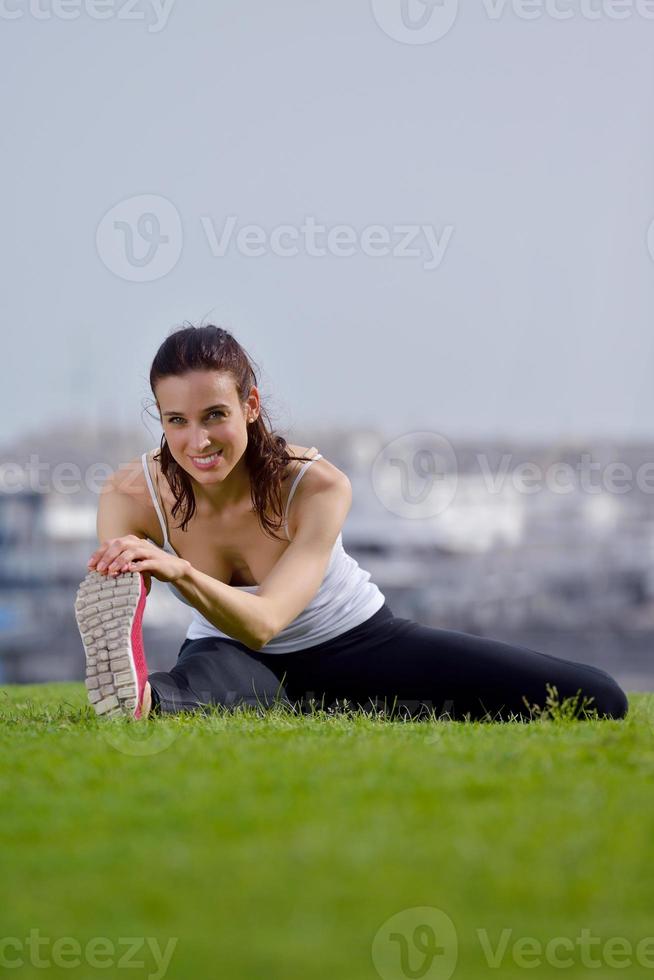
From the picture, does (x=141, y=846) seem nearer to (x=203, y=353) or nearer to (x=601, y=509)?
(x=203, y=353)

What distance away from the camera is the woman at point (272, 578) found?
191 inches

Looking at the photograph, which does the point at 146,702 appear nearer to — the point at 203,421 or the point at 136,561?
the point at 136,561

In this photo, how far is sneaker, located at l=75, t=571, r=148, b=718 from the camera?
438cm

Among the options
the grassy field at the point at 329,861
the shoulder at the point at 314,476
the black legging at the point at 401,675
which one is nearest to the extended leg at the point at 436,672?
the black legging at the point at 401,675

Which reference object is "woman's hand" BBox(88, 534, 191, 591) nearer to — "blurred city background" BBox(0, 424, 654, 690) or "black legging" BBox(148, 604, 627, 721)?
"black legging" BBox(148, 604, 627, 721)

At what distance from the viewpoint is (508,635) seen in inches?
2630

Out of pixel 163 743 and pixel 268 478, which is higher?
pixel 268 478

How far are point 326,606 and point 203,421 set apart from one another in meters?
0.98

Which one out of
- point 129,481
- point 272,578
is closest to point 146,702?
point 272,578

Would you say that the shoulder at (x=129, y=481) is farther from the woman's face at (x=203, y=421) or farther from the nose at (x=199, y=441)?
the nose at (x=199, y=441)

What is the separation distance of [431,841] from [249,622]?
2.17 meters

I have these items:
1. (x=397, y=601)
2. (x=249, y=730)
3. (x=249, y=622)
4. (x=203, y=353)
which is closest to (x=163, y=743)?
(x=249, y=730)

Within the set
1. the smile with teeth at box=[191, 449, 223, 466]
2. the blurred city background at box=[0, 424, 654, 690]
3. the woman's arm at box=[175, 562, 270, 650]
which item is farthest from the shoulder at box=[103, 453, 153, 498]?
the blurred city background at box=[0, 424, 654, 690]

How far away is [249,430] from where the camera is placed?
203 inches
